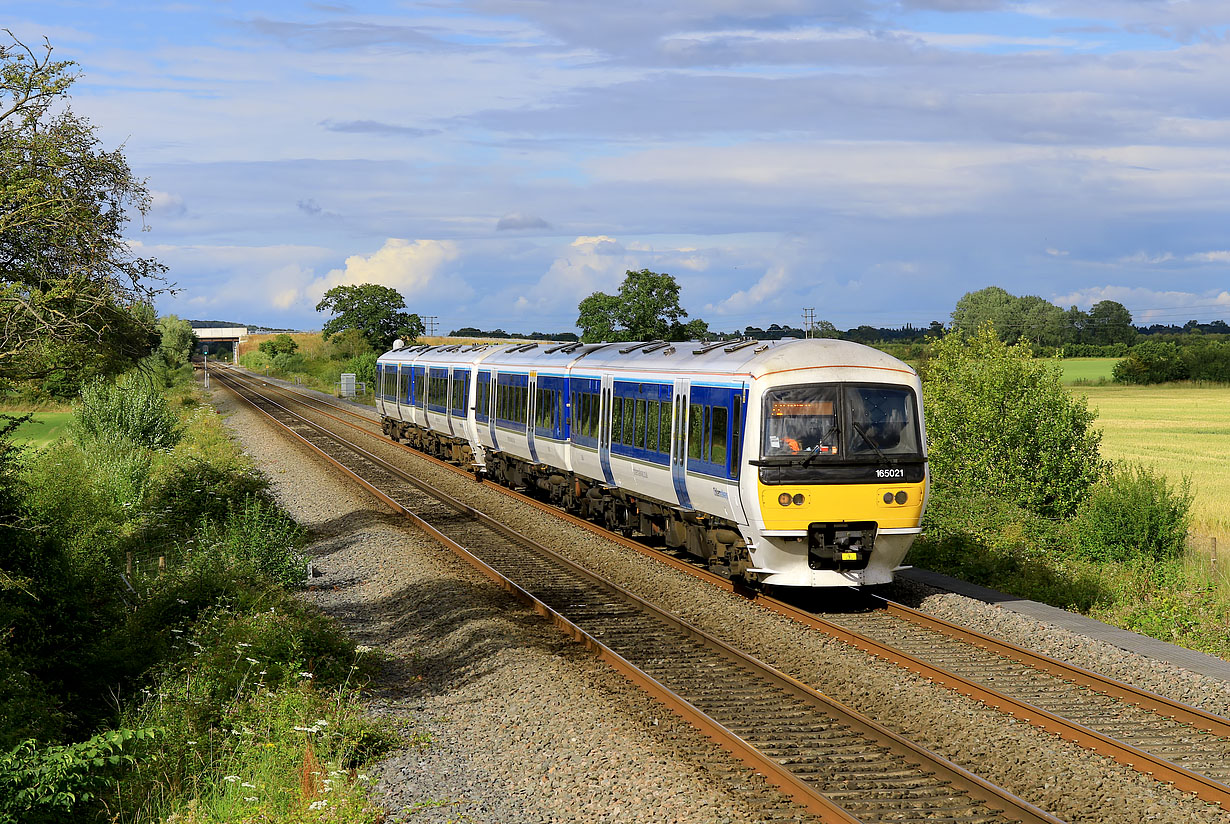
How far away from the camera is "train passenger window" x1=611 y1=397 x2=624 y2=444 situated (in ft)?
60.8

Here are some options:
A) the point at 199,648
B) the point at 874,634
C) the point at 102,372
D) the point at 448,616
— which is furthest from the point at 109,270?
the point at 874,634

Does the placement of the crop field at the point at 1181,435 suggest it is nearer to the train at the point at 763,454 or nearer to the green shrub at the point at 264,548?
the train at the point at 763,454

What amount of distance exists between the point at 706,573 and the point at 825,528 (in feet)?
10.4

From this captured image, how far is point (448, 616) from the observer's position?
13.9 m

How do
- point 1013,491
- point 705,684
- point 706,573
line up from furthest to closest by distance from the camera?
1. point 1013,491
2. point 706,573
3. point 705,684

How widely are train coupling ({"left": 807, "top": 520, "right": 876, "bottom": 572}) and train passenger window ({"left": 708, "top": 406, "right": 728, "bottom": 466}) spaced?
1.57m

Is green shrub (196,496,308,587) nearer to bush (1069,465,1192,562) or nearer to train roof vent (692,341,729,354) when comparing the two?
train roof vent (692,341,729,354)

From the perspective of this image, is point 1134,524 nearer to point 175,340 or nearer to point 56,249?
point 56,249

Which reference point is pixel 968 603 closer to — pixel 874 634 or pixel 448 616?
pixel 874 634

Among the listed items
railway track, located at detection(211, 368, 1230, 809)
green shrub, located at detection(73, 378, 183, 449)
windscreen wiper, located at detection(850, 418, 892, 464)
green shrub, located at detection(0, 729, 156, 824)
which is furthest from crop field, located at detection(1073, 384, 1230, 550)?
green shrub, located at detection(73, 378, 183, 449)

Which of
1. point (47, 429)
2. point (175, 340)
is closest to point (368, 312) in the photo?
point (175, 340)

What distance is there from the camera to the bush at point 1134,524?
18891 millimetres

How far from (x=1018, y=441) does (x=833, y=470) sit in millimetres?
10432

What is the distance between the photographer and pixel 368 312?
96438 millimetres
